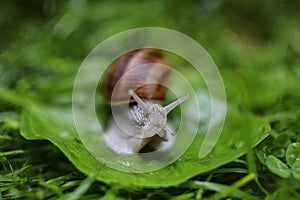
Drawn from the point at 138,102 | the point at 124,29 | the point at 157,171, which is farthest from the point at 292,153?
the point at 124,29

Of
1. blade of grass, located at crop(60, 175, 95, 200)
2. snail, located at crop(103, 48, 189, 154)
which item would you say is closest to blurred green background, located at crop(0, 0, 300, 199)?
blade of grass, located at crop(60, 175, 95, 200)

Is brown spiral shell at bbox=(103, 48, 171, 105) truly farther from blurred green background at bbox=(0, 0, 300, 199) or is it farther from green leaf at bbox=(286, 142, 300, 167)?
green leaf at bbox=(286, 142, 300, 167)

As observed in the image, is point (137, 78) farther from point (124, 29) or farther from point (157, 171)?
point (124, 29)

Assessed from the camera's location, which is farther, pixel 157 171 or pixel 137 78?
pixel 137 78

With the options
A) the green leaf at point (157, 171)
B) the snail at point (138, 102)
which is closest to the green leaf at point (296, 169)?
the green leaf at point (157, 171)

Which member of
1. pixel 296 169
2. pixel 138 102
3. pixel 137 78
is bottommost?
pixel 296 169

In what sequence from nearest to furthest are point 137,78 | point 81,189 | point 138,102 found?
point 81,189 → point 138,102 → point 137,78
